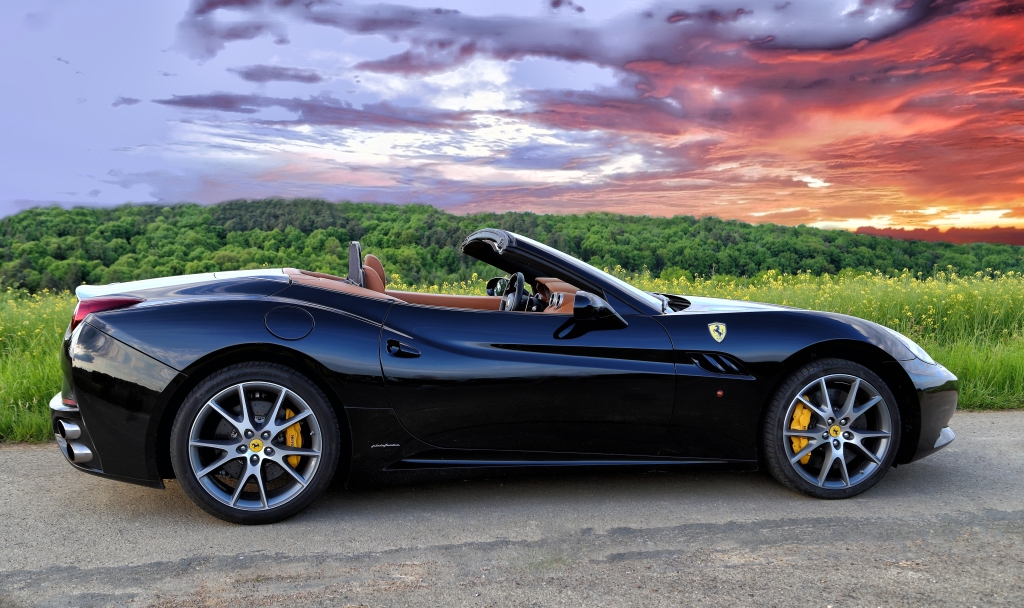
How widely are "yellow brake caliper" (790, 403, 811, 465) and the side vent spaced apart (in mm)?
312

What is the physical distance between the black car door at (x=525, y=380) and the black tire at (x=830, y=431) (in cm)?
57

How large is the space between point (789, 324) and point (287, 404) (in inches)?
94.8

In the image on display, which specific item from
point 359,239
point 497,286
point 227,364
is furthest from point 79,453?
point 359,239

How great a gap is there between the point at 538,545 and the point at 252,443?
4.26ft

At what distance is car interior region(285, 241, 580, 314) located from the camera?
3.85 metres

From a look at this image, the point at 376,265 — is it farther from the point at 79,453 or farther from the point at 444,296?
the point at 79,453

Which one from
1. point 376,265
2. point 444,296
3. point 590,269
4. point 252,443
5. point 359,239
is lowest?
point 252,443

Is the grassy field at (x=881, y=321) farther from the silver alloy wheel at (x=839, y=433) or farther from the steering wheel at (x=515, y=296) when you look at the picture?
the steering wheel at (x=515, y=296)

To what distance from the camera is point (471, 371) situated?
3.54 meters

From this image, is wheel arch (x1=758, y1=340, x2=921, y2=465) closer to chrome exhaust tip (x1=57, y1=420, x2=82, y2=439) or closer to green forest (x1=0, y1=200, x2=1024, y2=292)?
chrome exhaust tip (x1=57, y1=420, x2=82, y2=439)

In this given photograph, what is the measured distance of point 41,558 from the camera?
3.10m

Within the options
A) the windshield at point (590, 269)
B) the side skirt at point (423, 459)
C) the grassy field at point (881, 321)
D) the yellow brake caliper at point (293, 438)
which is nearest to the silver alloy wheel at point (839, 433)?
the side skirt at point (423, 459)

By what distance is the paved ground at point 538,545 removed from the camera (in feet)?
9.02

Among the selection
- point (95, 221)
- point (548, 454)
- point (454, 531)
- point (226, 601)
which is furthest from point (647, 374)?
point (95, 221)
